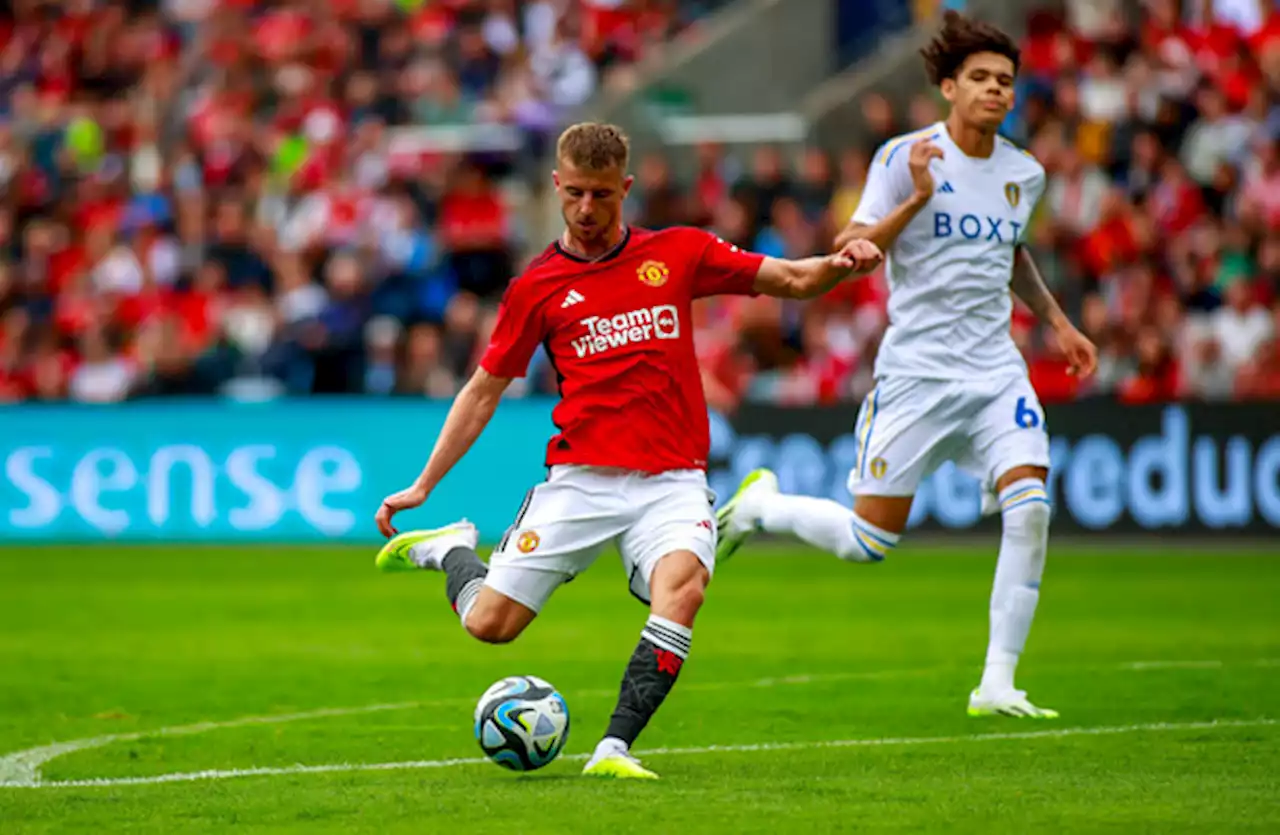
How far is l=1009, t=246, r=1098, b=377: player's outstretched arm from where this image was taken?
385 inches

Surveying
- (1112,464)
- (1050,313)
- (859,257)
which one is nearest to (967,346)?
(1050,313)

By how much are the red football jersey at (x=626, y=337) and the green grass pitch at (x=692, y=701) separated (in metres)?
1.21

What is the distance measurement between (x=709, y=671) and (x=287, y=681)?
2.22 m

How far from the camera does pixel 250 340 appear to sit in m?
23.2

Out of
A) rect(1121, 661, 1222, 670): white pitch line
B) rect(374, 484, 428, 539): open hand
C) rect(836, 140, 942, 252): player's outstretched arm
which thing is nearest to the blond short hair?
rect(374, 484, 428, 539): open hand

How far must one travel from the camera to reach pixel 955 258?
31.5 feet

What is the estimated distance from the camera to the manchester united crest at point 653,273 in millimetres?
7879

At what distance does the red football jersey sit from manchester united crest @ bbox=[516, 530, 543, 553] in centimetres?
29

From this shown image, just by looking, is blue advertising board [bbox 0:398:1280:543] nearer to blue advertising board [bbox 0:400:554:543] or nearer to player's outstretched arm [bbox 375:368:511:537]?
blue advertising board [bbox 0:400:554:543]

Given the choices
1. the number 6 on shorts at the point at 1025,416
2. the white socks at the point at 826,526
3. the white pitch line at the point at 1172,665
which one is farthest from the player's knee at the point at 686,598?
the white pitch line at the point at 1172,665

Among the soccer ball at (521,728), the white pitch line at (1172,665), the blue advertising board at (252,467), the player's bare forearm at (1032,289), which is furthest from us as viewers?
the blue advertising board at (252,467)

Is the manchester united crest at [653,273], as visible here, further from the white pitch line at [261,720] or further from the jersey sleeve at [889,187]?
the white pitch line at [261,720]

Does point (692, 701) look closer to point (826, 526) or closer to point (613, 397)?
point (826, 526)

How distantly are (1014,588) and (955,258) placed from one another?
1.48 m
